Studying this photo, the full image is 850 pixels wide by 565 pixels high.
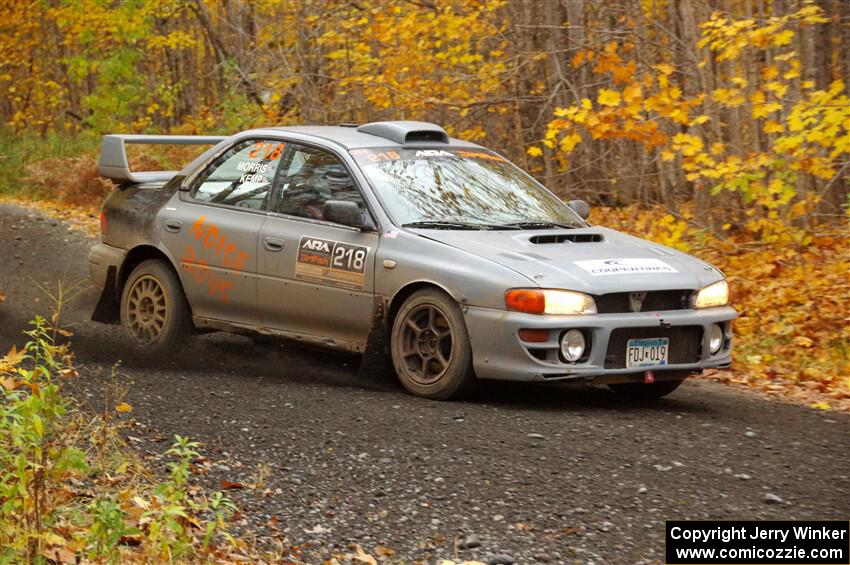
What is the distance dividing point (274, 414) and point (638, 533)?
8.40 ft

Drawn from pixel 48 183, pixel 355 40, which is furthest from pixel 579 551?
pixel 48 183

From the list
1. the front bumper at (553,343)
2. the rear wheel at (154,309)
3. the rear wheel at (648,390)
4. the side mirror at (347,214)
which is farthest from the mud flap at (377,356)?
the rear wheel at (154,309)

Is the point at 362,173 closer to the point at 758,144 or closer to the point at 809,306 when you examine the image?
the point at 809,306

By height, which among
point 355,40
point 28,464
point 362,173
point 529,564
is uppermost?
point 355,40

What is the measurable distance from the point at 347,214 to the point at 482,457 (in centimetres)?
236

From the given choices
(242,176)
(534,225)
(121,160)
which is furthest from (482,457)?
(121,160)

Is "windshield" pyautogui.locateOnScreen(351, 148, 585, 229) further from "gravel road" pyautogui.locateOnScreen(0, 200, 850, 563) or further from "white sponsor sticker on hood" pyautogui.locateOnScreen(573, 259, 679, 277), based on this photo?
"gravel road" pyautogui.locateOnScreen(0, 200, 850, 563)

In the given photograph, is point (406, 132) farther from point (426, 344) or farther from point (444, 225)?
point (426, 344)

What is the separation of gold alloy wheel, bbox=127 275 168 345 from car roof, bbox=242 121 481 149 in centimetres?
138

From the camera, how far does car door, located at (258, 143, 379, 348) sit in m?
7.73

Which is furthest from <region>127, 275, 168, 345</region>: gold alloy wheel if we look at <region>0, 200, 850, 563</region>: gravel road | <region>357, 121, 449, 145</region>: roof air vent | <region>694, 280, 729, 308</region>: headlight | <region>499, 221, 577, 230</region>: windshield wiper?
<region>694, 280, 729, 308</region>: headlight

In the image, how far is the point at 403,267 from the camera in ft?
24.3

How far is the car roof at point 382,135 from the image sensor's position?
8438 millimetres

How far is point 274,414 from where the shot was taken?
676cm
